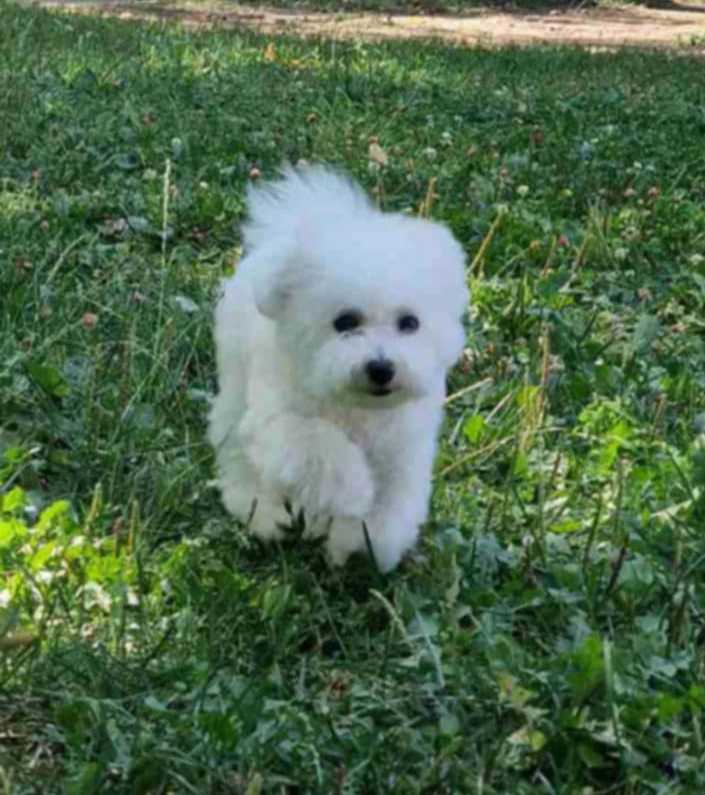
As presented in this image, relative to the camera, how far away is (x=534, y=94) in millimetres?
10578

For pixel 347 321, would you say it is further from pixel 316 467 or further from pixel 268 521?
pixel 268 521

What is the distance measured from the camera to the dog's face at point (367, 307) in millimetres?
3324

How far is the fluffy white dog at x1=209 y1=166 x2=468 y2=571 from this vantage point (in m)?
3.35

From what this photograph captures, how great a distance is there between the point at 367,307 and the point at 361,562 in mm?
643

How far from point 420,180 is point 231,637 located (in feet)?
14.0

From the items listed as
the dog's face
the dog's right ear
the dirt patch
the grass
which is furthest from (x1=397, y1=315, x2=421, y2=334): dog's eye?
the dirt patch

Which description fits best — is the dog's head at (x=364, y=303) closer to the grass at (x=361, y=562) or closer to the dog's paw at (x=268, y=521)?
the dog's paw at (x=268, y=521)

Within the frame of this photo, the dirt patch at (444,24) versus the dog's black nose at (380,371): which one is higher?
the dog's black nose at (380,371)

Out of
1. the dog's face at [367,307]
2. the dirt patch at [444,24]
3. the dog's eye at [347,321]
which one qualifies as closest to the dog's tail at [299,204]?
the dog's face at [367,307]

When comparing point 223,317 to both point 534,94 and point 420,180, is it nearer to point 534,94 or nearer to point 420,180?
point 420,180

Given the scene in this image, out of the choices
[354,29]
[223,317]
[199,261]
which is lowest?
[354,29]

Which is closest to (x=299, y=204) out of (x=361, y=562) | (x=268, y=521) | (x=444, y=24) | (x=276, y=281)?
(x=276, y=281)

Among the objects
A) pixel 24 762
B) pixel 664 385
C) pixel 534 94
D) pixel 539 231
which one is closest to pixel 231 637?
pixel 24 762

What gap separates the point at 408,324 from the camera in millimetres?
3408
